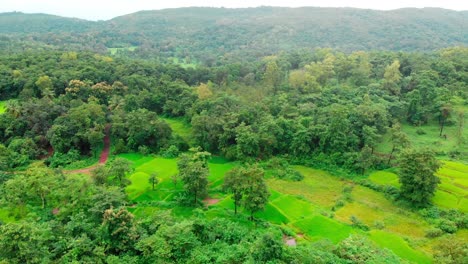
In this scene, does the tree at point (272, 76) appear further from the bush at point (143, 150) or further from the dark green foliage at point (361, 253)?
the dark green foliage at point (361, 253)

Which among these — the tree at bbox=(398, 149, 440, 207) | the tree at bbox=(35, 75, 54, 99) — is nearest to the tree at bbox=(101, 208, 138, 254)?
the tree at bbox=(398, 149, 440, 207)

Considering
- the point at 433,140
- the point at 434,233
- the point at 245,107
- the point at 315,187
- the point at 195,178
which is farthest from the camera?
the point at 245,107

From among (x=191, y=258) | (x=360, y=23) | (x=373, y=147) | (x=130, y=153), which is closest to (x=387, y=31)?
(x=360, y=23)

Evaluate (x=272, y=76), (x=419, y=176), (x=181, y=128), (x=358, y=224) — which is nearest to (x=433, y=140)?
(x=419, y=176)

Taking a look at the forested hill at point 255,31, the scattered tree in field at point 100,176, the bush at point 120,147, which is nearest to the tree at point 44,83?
the bush at point 120,147

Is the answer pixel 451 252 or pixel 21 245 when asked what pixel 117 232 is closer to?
pixel 21 245

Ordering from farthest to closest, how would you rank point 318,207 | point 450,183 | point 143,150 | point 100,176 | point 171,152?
point 143,150, point 171,152, point 450,183, point 318,207, point 100,176
